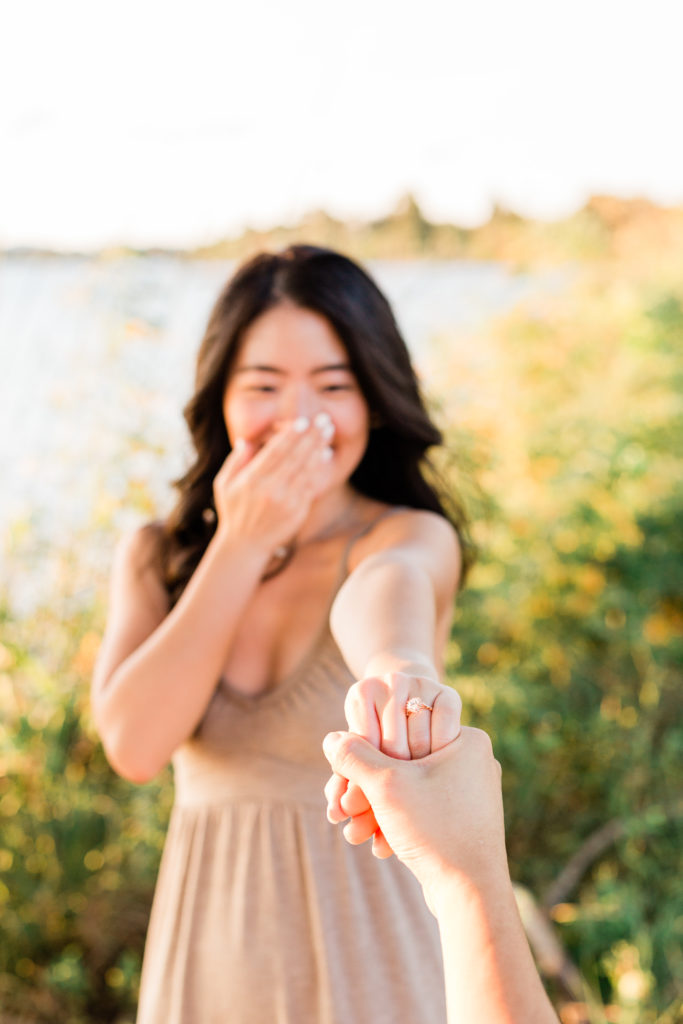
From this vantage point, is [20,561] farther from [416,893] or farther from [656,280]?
[656,280]

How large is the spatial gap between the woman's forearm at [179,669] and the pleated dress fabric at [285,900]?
0.25 feet

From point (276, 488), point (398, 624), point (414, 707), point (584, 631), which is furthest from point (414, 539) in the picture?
point (584, 631)

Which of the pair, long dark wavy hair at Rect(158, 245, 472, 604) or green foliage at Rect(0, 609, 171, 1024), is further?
green foliage at Rect(0, 609, 171, 1024)

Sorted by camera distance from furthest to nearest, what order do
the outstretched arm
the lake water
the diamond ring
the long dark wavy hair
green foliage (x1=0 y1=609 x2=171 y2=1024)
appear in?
the lake water → green foliage (x1=0 y1=609 x2=171 y2=1024) → the long dark wavy hair → the diamond ring → the outstretched arm

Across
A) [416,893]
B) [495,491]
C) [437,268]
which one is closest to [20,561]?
[495,491]

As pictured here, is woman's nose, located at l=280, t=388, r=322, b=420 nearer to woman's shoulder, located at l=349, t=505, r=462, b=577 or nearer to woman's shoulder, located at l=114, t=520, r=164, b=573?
woman's shoulder, located at l=349, t=505, r=462, b=577

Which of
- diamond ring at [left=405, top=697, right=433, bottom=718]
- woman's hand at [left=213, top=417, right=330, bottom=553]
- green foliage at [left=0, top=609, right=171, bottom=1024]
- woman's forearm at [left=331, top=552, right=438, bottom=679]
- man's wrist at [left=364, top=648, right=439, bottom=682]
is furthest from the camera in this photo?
green foliage at [left=0, top=609, right=171, bottom=1024]

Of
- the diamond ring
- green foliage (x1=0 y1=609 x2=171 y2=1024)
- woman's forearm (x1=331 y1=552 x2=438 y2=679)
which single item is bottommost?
green foliage (x1=0 y1=609 x2=171 y2=1024)

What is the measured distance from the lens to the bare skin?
4.36 feet

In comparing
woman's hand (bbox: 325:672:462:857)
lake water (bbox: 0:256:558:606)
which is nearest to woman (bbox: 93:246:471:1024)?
woman's hand (bbox: 325:672:462:857)

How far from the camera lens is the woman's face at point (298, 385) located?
58.3 inches

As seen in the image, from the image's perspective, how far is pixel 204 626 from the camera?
1.34 meters

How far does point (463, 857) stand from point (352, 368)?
92cm

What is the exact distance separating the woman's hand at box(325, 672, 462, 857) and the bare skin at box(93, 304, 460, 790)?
0.97 feet
